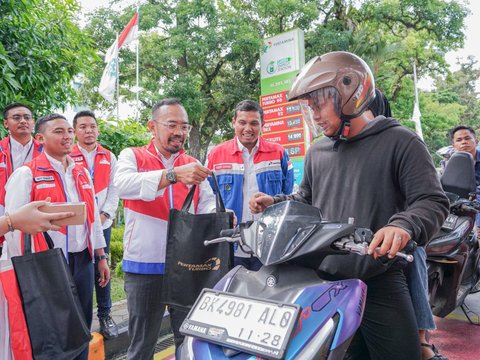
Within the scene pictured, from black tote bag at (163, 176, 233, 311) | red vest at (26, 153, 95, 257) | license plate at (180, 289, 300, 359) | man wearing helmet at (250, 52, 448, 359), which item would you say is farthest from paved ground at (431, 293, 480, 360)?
red vest at (26, 153, 95, 257)

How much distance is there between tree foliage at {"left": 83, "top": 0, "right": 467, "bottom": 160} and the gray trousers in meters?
12.7

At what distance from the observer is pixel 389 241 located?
154 cm

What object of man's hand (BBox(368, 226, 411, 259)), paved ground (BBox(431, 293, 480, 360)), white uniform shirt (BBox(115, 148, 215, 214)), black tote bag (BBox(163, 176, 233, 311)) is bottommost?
paved ground (BBox(431, 293, 480, 360))

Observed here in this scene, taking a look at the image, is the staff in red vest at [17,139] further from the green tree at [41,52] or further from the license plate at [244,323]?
the license plate at [244,323]

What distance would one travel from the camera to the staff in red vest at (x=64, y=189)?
9.05 ft

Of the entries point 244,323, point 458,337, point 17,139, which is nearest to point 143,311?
point 244,323

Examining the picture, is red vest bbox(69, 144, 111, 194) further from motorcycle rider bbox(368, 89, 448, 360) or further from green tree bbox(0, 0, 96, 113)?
motorcycle rider bbox(368, 89, 448, 360)

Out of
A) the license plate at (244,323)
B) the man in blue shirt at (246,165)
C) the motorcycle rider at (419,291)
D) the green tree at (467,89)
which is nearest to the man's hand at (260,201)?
the license plate at (244,323)

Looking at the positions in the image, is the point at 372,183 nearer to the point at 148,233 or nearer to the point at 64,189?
the point at 148,233

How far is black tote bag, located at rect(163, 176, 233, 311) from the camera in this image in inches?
99.3

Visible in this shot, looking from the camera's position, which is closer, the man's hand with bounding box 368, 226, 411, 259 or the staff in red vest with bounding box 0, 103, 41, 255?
the man's hand with bounding box 368, 226, 411, 259

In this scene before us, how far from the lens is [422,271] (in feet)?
10.1

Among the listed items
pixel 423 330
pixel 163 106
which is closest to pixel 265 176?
pixel 163 106

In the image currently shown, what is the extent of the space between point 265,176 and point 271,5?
43.1ft
